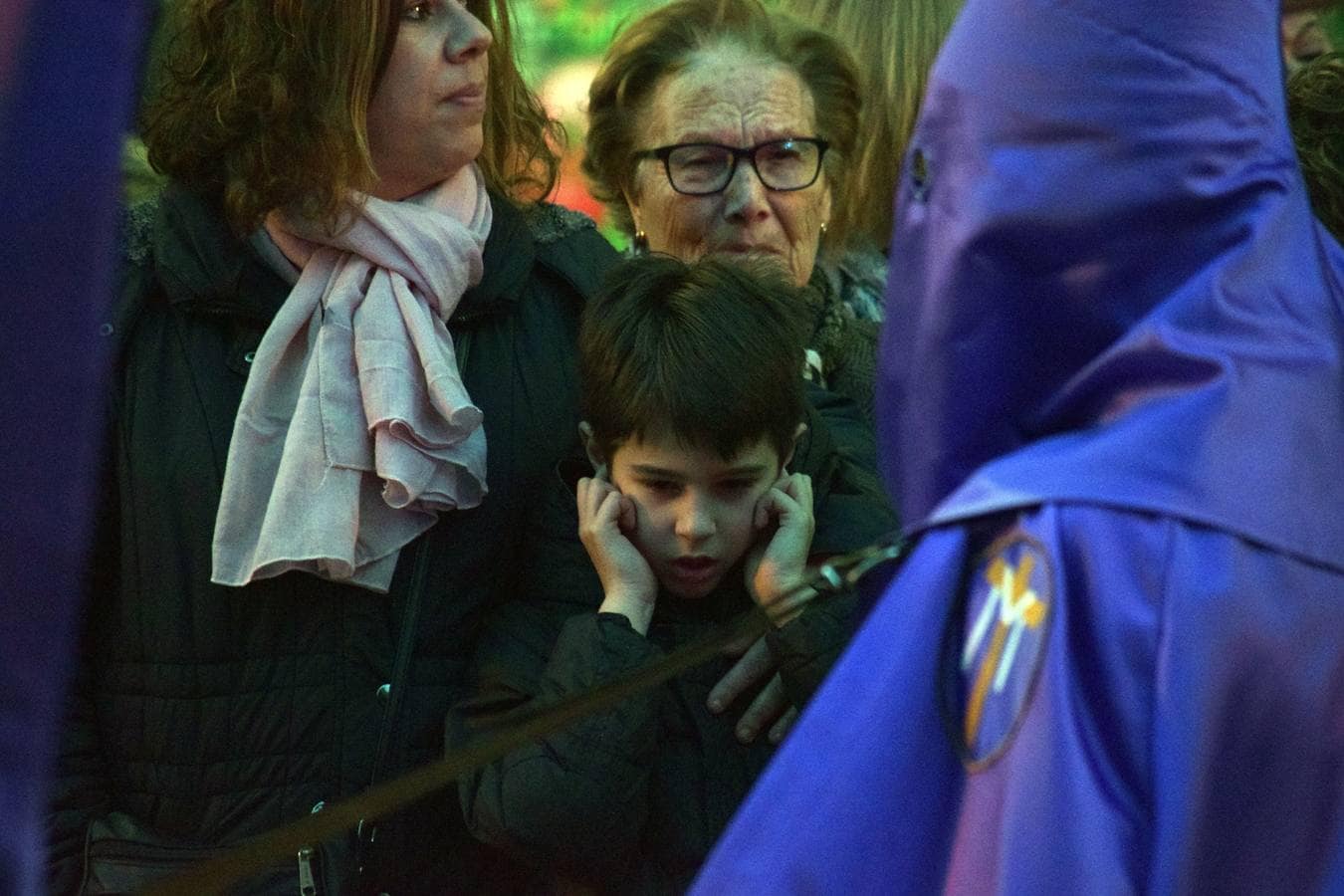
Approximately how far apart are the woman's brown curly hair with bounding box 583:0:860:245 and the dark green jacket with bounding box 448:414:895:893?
885 millimetres

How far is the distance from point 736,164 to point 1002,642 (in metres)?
1.66

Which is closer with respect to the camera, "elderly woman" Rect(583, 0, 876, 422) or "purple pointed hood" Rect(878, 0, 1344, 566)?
"purple pointed hood" Rect(878, 0, 1344, 566)

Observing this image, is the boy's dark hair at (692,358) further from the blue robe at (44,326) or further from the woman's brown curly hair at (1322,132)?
the blue robe at (44,326)

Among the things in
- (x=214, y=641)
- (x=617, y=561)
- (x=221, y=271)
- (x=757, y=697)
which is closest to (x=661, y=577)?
(x=617, y=561)

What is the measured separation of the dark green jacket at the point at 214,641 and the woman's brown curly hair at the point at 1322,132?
3.63 ft

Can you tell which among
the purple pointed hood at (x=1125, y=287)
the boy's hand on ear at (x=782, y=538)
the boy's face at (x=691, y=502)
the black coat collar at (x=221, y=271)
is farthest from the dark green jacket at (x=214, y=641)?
the purple pointed hood at (x=1125, y=287)

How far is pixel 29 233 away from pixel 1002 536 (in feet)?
2.24

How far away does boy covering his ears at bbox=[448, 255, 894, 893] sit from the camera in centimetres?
215

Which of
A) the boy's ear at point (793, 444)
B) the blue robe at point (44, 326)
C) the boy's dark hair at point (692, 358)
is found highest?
the blue robe at point (44, 326)

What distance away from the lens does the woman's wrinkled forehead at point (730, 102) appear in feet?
9.27

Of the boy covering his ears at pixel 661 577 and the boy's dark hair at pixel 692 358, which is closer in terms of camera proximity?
the boy covering his ears at pixel 661 577

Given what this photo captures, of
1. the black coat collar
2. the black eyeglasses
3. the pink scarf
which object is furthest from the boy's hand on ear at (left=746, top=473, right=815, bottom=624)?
the black eyeglasses

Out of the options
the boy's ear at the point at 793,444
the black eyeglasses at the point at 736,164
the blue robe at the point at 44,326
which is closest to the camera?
the blue robe at the point at 44,326

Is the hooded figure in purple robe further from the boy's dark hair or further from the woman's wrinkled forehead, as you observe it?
the woman's wrinkled forehead
